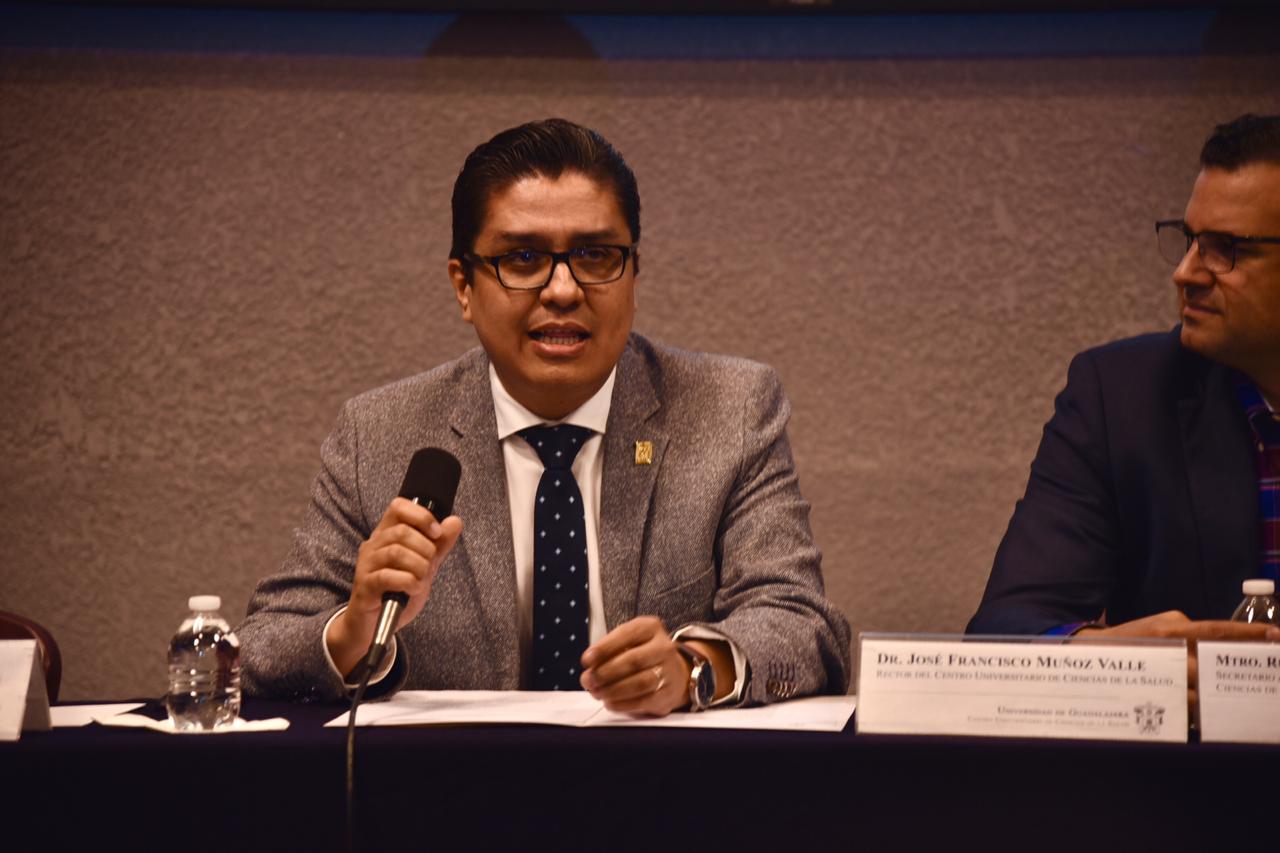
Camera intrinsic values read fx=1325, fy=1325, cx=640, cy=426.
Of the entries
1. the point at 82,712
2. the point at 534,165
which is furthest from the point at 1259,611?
the point at 82,712

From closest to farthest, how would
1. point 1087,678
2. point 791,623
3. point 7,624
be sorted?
1. point 1087,678
2. point 791,623
3. point 7,624

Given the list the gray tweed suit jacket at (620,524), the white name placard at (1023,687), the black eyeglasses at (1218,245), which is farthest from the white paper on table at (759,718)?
the black eyeglasses at (1218,245)

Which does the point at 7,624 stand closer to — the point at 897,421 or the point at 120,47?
the point at 120,47

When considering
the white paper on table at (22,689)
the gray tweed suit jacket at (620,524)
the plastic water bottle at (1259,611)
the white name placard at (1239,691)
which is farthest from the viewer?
the gray tweed suit jacket at (620,524)

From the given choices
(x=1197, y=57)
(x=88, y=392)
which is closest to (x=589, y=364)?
(x=88, y=392)

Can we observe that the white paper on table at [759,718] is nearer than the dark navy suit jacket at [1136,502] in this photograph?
Yes

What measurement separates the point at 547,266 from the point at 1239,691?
1.22m

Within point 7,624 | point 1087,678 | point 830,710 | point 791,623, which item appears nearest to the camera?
point 1087,678

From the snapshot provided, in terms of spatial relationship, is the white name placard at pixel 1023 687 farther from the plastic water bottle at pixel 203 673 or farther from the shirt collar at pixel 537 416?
the shirt collar at pixel 537 416

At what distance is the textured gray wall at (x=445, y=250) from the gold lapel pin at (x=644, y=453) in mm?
1180

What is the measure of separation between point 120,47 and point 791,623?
2.39 metres

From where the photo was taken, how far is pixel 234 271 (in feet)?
10.9

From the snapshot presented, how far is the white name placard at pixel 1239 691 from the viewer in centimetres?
138

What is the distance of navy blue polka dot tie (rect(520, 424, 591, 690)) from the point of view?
2084 mm
